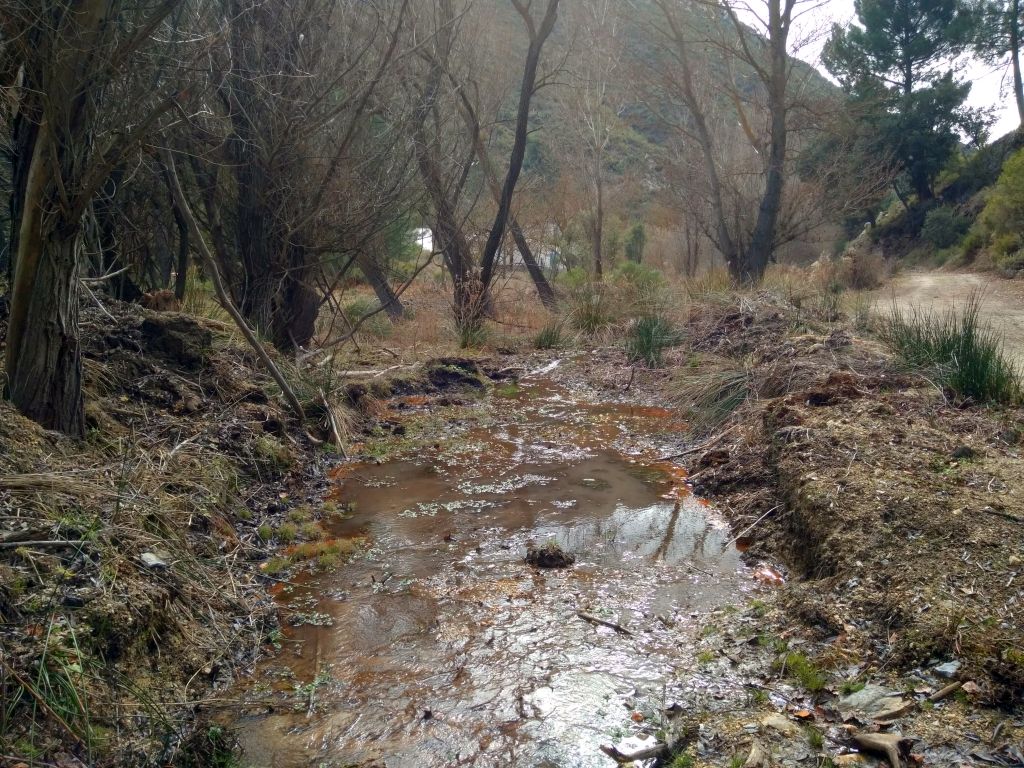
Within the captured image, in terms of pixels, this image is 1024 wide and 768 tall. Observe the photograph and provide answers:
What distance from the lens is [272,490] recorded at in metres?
6.23

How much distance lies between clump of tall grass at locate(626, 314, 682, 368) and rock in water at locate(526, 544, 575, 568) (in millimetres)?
6498

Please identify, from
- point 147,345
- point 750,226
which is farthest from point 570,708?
point 750,226

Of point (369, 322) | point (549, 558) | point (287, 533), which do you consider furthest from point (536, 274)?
point (549, 558)

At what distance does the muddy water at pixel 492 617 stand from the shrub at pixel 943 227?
2268cm

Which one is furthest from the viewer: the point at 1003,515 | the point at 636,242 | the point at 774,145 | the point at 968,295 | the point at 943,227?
the point at 636,242

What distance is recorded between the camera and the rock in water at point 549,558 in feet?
16.5

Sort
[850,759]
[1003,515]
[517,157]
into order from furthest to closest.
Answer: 1. [517,157]
2. [1003,515]
3. [850,759]

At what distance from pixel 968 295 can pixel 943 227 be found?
12.1 m

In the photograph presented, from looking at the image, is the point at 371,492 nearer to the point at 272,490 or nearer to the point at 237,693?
the point at 272,490

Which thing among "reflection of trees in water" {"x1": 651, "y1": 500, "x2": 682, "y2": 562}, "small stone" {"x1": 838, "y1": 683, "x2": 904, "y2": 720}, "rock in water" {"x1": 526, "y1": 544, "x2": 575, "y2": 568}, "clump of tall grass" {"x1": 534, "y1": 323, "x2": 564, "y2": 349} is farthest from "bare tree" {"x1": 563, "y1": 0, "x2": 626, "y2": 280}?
"small stone" {"x1": 838, "y1": 683, "x2": 904, "y2": 720}

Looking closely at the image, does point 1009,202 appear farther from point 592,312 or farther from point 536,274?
point 592,312

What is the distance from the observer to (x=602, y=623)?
425 cm

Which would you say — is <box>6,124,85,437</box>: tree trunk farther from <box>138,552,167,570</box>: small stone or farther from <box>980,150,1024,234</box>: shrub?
<box>980,150,1024,234</box>: shrub

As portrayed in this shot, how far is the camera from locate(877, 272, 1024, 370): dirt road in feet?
35.6
